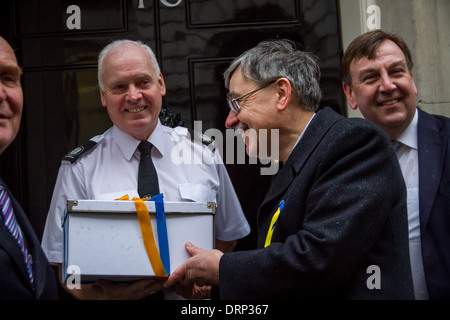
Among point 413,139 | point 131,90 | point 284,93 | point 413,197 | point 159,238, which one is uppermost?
point 131,90

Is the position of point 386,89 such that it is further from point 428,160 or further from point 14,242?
point 14,242

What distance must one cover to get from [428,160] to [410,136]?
223 millimetres

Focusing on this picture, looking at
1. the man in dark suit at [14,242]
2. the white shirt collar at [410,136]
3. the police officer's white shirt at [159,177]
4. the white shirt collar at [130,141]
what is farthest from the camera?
the white shirt collar at [130,141]

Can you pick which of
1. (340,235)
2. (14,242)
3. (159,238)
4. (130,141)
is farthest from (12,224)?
(130,141)

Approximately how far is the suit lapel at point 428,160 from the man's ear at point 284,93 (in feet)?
2.23

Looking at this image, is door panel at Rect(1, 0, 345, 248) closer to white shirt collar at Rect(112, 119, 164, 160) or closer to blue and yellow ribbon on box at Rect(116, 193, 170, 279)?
white shirt collar at Rect(112, 119, 164, 160)

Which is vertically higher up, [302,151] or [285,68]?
[285,68]

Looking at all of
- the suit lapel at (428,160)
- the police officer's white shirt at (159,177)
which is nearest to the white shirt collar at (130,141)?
the police officer's white shirt at (159,177)

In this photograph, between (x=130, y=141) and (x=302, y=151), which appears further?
(x=130, y=141)

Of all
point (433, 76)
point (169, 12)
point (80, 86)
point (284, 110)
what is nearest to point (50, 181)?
point (80, 86)

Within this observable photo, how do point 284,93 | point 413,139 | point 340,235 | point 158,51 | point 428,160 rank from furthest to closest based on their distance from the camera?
point 158,51 < point 413,139 < point 428,160 < point 284,93 < point 340,235

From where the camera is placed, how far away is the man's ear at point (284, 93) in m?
2.38

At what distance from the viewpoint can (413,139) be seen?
107 inches

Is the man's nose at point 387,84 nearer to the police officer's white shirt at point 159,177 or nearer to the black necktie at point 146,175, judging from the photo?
the police officer's white shirt at point 159,177
